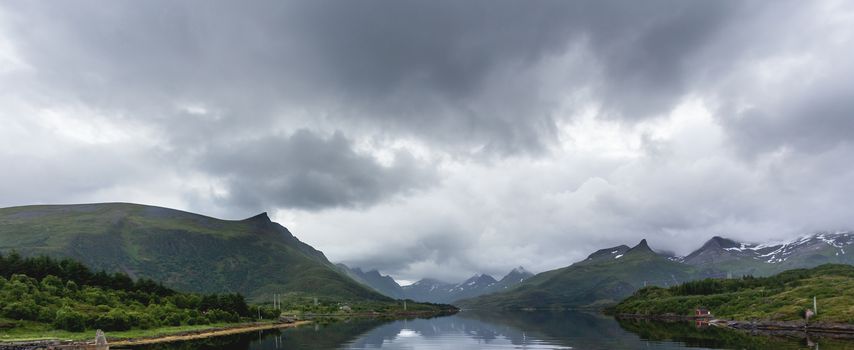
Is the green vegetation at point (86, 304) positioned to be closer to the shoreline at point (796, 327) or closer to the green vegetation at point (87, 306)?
the green vegetation at point (87, 306)

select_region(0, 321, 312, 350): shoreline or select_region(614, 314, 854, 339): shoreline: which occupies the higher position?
select_region(0, 321, 312, 350): shoreline

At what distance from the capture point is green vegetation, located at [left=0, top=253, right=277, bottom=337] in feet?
384

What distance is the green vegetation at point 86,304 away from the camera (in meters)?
117

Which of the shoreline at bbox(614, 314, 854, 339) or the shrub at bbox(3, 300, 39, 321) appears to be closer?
the shrub at bbox(3, 300, 39, 321)

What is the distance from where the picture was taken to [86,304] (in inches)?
5492

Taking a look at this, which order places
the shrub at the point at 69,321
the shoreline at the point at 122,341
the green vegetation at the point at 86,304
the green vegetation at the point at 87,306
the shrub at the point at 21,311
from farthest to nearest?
1. the shrub at the point at 21,311
2. the green vegetation at the point at 86,304
3. the green vegetation at the point at 87,306
4. the shrub at the point at 69,321
5. the shoreline at the point at 122,341

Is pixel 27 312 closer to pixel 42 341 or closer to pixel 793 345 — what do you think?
pixel 42 341

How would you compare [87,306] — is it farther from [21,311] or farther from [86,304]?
[21,311]

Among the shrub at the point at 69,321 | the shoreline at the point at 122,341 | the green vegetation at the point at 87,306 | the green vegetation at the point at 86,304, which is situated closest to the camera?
the shoreline at the point at 122,341

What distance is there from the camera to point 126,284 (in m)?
187

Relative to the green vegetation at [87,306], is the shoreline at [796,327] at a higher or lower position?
lower

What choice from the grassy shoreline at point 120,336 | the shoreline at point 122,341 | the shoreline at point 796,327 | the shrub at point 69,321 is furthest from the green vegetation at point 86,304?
the shoreline at point 796,327

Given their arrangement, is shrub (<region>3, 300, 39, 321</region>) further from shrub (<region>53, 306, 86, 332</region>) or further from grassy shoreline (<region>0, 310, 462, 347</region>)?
grassy shoreline (<region>0, 310, 462, 347</region>)

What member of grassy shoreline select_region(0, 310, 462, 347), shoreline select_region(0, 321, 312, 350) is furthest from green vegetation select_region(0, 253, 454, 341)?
shoreline select_region(0, 321, 312, 350)
